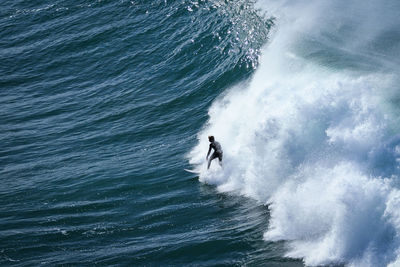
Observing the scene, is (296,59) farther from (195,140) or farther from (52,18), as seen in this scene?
(52,18)

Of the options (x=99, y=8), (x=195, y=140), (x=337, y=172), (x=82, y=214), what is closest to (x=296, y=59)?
(x=195, y=140)

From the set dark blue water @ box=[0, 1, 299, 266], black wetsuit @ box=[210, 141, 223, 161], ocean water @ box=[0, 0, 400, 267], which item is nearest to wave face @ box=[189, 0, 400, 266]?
ocean water @ box=[0, 0, 400, 267]

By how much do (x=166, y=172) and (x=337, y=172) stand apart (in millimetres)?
7712

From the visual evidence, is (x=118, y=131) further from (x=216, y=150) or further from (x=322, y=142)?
(x=322, y=142)

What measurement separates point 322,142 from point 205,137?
22.3 ft

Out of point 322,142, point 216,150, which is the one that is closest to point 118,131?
point 216,150

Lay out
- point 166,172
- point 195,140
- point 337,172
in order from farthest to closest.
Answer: point 195,140, point 166,172, point 337,172

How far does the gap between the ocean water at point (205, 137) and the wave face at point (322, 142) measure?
49 mm

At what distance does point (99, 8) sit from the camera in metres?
38.3

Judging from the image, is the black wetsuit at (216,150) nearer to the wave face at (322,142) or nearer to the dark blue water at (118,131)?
the wave face at (322,142)

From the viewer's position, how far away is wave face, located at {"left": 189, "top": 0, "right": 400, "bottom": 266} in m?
13.3

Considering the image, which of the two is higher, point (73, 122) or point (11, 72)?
point (11, 72)

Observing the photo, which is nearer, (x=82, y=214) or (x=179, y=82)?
(x=82, y=214)

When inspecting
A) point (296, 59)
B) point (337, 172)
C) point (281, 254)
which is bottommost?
Result: point (281, 254)
